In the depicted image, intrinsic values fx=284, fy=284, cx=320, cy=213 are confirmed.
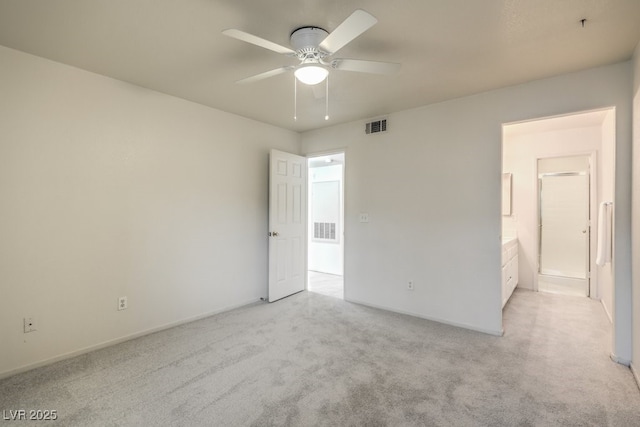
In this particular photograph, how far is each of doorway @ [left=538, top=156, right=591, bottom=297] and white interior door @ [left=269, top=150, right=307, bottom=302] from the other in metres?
4.18

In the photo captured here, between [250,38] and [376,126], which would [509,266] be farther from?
[250,38]

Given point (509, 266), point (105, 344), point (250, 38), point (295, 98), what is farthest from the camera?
point (509, 266)

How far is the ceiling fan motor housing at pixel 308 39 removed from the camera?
74.1 inches

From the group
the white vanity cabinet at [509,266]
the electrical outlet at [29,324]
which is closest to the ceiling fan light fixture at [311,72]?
the electrical outlet at [29,324]

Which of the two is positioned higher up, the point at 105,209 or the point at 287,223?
the point at 105,209

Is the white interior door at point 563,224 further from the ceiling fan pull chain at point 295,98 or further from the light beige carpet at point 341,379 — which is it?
the ceiling fan pull chain at point 295,98

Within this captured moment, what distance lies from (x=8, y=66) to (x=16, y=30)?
391 mm

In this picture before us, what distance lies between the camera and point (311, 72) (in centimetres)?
191

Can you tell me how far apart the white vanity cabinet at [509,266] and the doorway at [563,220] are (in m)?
0.97

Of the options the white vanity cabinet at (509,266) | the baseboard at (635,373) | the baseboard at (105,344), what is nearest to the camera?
the baseboard at (635,373)

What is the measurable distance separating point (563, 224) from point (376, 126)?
14.0 ft

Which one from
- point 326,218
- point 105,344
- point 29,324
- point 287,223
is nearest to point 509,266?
point 287,223

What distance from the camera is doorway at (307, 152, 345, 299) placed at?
227 inches

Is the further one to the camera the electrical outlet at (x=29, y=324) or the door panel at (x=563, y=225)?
the door panel at (x=563, y=225)
